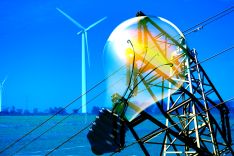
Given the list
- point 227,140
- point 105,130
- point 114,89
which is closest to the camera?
point 105,130

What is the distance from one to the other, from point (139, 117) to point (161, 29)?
419 cm

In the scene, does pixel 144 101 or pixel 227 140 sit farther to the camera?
pixel 227 140

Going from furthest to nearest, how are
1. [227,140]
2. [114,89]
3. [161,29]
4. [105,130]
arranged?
[227,140] < [161,29] < [114,89] < [105,130]

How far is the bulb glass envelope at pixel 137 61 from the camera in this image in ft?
40.7

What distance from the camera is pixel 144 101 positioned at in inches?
497

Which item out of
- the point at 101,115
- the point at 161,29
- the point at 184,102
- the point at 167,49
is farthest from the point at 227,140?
the point at 101,115

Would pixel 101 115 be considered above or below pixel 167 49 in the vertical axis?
below

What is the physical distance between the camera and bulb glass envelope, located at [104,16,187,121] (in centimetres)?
1240

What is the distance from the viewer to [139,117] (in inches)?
473

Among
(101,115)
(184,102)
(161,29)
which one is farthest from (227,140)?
(101,115)

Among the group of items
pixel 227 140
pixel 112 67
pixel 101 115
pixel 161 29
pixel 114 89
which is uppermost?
pixel 161 29

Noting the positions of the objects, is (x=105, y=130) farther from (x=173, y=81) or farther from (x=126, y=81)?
(x=173, y=81)

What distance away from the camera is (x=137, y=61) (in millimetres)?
12625

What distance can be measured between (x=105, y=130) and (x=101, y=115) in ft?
1.85
